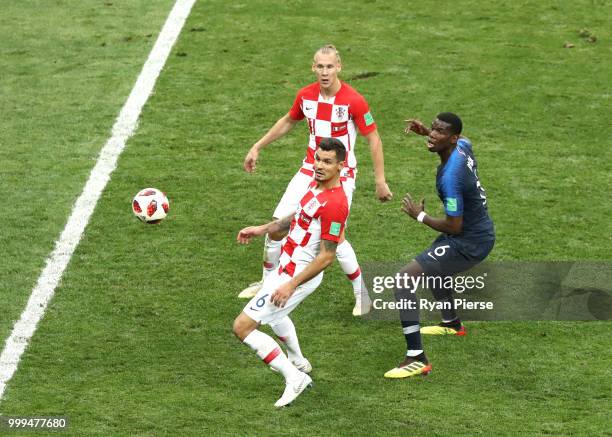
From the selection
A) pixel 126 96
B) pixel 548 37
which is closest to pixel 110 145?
pixel 126 96

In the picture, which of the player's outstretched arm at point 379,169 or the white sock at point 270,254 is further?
the white sock at point 270,254

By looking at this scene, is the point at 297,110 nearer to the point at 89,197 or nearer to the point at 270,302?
the point at 270,302

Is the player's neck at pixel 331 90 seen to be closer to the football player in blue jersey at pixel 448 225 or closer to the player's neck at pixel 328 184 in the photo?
the football player in blue jersey at pixel 448 225

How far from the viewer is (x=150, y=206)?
1204 centimetres

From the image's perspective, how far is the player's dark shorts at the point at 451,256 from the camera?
10.7 meters

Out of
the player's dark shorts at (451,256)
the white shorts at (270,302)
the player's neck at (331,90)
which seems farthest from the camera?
the player's neck at (331,90)

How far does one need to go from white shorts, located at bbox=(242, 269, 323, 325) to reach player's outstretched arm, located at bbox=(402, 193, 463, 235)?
946 mm

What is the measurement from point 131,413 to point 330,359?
1981 mm

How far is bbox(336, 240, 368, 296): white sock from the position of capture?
11664mm

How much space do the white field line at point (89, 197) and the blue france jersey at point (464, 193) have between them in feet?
13.3

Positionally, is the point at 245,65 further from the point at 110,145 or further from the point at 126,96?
the point at 110,145

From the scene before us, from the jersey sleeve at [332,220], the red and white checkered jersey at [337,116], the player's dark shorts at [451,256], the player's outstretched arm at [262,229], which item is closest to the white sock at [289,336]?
the player's outstretched arm at [262,229]

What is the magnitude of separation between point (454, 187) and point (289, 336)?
1916 mm

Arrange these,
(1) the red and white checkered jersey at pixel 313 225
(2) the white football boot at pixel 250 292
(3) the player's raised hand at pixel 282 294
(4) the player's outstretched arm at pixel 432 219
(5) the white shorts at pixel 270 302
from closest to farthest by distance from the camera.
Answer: (3) the player's raised hand at pixel 282 294
(1) the red and white checkered jersey at pixel 313 225
(5) the white shorts at pixel 270 302
(4) the player's outstretched arm at pixel 432 219
(2) the white football boot at pixel 250 292
